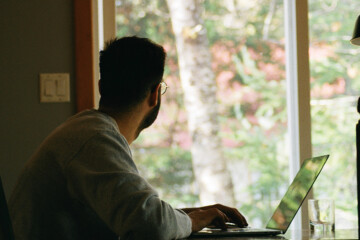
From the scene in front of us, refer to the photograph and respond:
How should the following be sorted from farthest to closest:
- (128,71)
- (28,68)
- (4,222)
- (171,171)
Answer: (171,171) < (28,68) < (128,71) < (4,222)

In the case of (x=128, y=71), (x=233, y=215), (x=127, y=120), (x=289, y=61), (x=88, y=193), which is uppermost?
(x=289, y=61)

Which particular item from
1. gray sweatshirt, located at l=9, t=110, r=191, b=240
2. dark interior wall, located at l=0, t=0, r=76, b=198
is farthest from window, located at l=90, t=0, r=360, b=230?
gray sweatshirt, located at l=9, t=110, r=191, b=240

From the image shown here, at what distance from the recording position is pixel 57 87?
7.99 feet

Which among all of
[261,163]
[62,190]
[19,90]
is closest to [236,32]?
[261,163]

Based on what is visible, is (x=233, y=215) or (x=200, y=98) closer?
(x=233, y=215)

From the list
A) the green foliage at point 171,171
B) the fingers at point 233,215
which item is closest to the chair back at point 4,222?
the fingers at point 233,215

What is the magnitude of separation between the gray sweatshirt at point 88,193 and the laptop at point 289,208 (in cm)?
15

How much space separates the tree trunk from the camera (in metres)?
2.70

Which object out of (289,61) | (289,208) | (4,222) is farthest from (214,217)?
(289,61)

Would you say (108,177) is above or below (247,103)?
below

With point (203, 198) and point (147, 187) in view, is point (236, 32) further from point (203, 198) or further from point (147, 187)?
point (147, 187)

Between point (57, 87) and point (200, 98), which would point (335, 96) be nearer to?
point (200, 98)

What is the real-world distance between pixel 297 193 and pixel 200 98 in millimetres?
1103

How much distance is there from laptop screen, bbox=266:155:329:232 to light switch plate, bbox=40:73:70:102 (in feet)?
3.57
